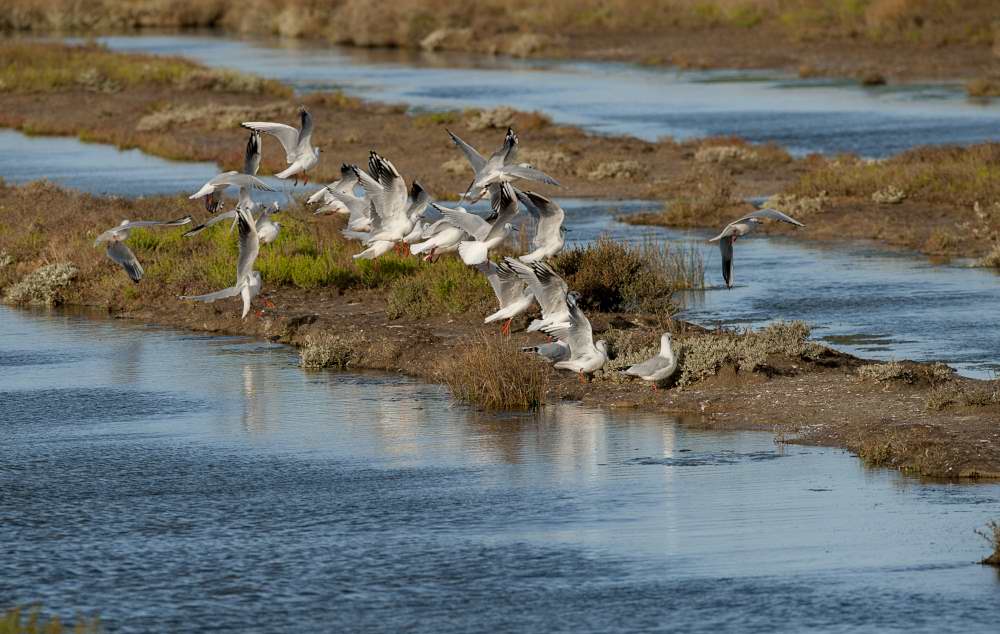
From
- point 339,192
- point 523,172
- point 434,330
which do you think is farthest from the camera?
point 339,192

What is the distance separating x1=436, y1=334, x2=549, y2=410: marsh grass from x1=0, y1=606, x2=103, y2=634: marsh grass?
6322mm

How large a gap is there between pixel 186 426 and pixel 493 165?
4647 millimetres

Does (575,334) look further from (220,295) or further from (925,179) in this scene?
(925,179)

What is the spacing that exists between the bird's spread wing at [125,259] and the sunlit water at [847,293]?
6.69m

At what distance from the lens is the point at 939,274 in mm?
23438

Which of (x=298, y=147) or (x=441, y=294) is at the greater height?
(x=298, y=147)

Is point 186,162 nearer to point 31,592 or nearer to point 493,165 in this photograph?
point 493,165

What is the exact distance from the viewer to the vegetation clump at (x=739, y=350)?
53.0 ft

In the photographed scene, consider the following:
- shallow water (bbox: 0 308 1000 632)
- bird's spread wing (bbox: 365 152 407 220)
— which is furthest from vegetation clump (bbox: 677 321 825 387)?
bird's spread wing (bbox: 365 152 407 220)

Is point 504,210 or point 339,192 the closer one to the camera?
point 504,210

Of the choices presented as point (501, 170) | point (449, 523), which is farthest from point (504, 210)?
point (449, 523)

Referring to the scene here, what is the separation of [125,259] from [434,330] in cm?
418

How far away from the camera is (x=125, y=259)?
2056cm

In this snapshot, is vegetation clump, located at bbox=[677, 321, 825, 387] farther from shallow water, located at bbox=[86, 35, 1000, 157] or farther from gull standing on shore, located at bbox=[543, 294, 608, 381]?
shallow water, located at bbox=[86, 35, 1000, 157]
